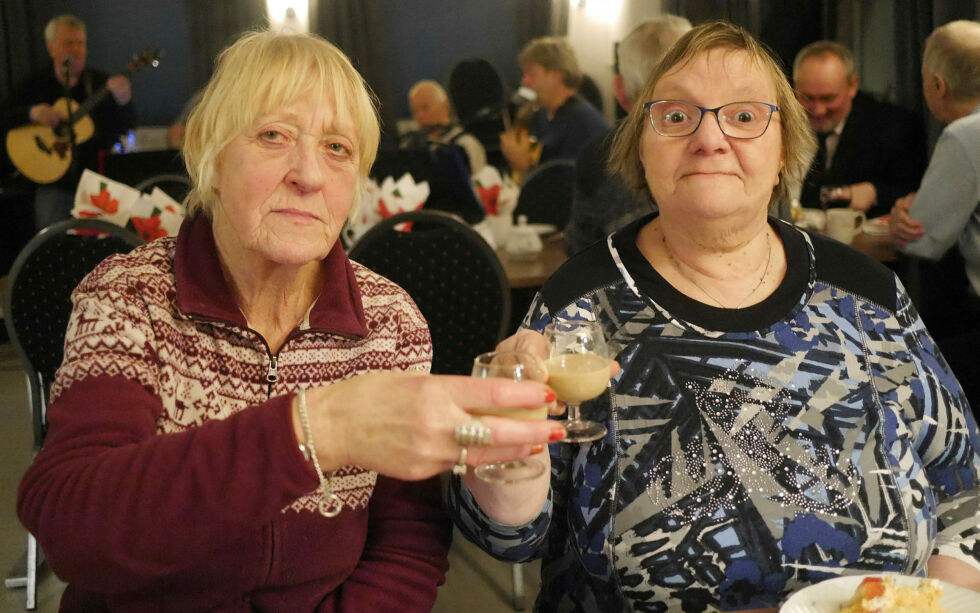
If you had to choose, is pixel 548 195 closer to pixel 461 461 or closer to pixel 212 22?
pixel 212 22

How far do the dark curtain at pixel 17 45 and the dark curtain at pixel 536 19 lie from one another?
4075mm

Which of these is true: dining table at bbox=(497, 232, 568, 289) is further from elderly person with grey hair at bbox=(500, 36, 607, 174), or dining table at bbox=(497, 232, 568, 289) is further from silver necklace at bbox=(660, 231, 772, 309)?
elderly person with grey hair at bbox=(500, 36, 607, 174)

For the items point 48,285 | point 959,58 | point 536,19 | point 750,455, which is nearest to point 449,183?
point 48,285

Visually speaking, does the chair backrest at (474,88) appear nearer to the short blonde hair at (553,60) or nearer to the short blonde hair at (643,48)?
the short blonde hair at (553,60)

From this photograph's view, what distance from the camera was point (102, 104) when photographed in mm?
7238

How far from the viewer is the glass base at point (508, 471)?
1.22 metres

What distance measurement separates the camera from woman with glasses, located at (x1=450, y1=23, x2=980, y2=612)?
1439 millimetres

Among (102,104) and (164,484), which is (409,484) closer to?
(164,484)

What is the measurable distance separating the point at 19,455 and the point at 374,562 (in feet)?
12.7

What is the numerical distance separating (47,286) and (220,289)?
5.51 ft

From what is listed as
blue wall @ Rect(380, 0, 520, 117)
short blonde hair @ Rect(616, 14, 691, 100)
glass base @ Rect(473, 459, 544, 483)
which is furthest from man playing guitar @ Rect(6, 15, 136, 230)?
glass base @ Rect(473, 459, 544, 483)

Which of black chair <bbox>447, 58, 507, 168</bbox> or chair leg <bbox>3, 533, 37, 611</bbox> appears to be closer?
chair leg <bbox>3, 533, 37, 611</bbox>

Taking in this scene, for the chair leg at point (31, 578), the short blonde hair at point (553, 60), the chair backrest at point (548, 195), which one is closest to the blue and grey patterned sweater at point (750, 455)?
the chair leg at point (31, 578)

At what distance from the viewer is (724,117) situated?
5.27 ft
